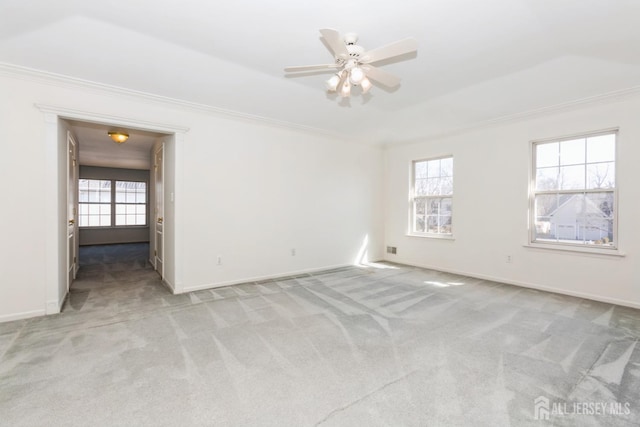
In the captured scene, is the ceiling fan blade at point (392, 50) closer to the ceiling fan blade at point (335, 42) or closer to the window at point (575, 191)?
the ceiling fan blade at point (335, 42)

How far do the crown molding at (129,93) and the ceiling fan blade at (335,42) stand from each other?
7.83 feet

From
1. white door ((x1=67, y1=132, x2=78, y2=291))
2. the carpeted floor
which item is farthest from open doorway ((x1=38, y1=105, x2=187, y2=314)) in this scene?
the carpeted floor


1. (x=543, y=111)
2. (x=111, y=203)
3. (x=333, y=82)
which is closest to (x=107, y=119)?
(x=333, y=82)

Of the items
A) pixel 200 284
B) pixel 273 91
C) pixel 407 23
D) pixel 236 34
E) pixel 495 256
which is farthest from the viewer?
pixel 495 256

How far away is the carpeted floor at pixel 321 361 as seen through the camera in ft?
5.38

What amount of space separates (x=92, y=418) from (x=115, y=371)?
0.49m

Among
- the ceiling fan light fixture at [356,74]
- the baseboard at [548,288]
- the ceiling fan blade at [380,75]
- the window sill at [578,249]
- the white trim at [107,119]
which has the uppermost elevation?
the ceiling fan blade at [380,75]

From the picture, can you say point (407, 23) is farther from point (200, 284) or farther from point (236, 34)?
point (200, 284)

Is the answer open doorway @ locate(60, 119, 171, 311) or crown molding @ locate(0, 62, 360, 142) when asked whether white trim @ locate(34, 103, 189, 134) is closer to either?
crown molding @ locate(0, 62, 360, 142)

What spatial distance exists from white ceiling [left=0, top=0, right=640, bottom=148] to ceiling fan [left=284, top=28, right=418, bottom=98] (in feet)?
0.90

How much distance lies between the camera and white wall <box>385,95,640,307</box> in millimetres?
3439

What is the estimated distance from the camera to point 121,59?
2.81m

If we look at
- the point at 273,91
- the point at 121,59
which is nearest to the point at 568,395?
the point at 273,91

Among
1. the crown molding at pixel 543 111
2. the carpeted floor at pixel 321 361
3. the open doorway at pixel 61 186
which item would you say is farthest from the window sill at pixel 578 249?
the open doorway at pixel 61 186
